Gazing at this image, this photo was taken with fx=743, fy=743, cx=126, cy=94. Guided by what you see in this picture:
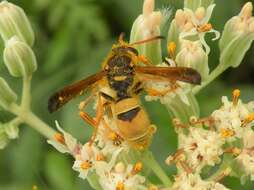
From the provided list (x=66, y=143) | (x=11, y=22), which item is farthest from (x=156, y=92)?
(x=11, y=22)

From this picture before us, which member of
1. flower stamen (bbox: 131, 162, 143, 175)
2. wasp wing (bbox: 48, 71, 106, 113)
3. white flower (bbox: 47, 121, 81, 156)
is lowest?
flower stamen (bbox: 131, 162, 143, 175)

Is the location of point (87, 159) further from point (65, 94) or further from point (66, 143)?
point (65, 94)

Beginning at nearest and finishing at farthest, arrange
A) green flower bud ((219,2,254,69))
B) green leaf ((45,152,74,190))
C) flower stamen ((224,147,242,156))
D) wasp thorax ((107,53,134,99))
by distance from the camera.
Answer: wasp thorax ((107,53,134,99))
flower stamen ((224,147,242,156))
green flower bud ((219,2,254,69))
green leaf ((45,152,74,190))

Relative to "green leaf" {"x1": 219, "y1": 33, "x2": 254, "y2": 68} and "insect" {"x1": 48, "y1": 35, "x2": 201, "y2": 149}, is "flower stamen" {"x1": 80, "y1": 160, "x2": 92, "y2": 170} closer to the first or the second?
"insect" {"x1": 48, "y1": 35, "x2": 201, "y2": 149}

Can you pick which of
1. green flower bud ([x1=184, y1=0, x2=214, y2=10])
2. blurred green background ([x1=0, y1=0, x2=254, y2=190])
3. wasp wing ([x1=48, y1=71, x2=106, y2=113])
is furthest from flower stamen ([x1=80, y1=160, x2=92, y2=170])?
green flower bud ([x1=184, y1=0, x2=214, y2=10])

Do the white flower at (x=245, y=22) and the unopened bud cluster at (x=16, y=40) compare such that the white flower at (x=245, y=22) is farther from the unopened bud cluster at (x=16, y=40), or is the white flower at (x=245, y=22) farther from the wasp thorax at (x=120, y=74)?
the unopened bud cluster at (x=16, y=40)

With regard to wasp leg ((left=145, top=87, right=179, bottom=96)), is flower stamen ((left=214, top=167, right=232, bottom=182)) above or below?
below
